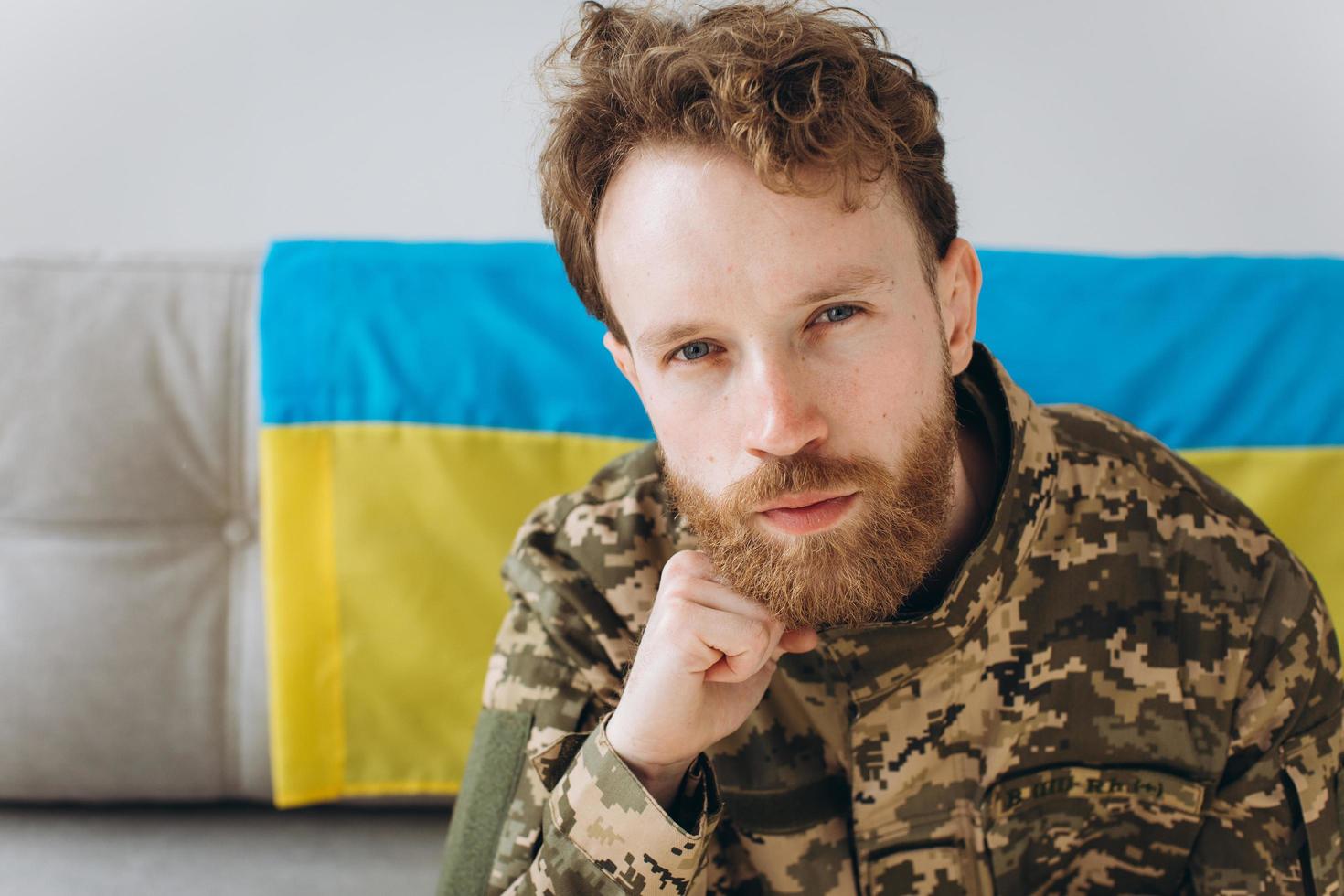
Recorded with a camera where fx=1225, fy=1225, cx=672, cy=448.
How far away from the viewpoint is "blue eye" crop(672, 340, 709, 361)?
0.95 meters

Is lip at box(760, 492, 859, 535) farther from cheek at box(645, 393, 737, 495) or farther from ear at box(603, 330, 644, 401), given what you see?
ear at box(603, 330, 644, 401)

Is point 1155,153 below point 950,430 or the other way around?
the other way around

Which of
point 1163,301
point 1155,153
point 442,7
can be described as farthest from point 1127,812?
point 442,7

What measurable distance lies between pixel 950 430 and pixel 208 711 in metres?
0.93

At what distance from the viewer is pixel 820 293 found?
910 millimetres

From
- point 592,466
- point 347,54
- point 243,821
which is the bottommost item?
point 243,821

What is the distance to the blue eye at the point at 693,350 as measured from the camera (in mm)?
954

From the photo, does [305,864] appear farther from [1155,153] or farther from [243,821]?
[1155,153]

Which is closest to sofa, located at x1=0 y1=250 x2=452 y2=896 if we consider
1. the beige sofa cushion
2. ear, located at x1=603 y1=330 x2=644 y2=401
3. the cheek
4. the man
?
the beige sofa cushion

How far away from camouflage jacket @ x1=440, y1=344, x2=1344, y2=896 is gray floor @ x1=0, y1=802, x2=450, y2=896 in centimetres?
33

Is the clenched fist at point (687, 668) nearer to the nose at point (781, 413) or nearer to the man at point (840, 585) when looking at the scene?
the man at point (840, 585)

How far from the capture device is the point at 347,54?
1.67 meters

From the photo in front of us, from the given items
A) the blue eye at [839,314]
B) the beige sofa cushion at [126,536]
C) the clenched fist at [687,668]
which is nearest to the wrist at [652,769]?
the clenched fist at [687,668]

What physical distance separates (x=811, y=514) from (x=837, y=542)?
0.10 ft
